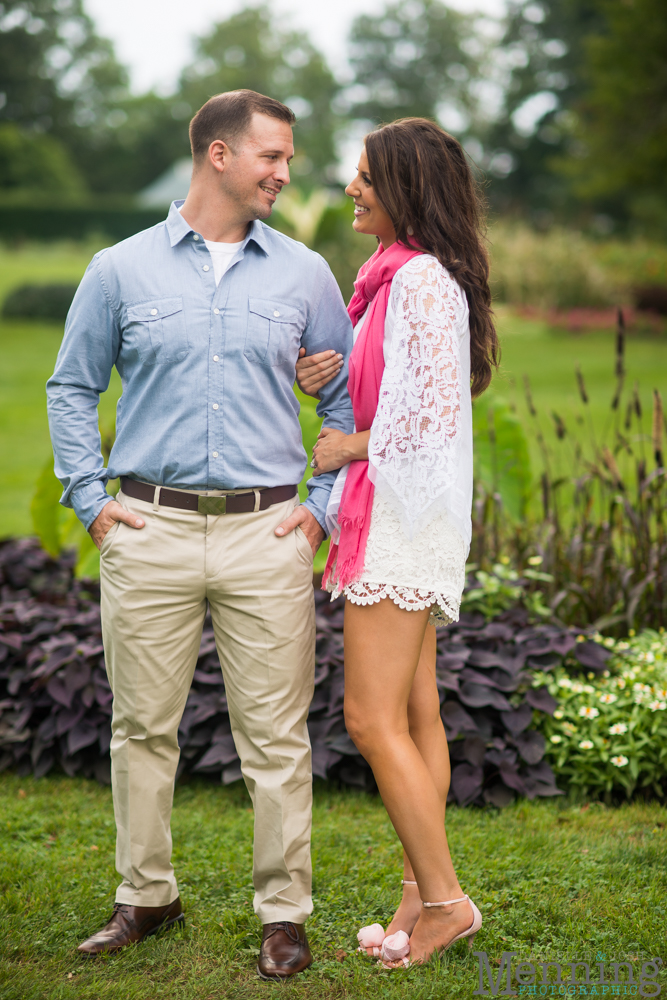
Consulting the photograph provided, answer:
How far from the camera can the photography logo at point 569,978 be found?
229 cm

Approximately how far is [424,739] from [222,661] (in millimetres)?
586

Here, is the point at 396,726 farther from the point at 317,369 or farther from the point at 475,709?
the point at 475,709

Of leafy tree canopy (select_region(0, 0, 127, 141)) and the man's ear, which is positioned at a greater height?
leafy tree canopy (select_region(0, 0, 127, 141))

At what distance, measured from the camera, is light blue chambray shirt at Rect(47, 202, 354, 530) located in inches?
94.0

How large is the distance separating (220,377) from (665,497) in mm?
2567

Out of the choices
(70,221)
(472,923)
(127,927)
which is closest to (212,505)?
(127,927)

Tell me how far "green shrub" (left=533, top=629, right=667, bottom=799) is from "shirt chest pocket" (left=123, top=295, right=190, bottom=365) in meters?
1.88

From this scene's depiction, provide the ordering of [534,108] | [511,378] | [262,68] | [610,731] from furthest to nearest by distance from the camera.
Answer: [262,68]
[534,108]
[511,378]
[610,731]

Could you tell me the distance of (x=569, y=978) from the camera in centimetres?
235

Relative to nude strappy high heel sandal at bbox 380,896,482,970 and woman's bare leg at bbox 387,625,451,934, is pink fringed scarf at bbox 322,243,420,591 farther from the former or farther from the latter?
nude strappy high heel sandal at bbox 380,896,482,970

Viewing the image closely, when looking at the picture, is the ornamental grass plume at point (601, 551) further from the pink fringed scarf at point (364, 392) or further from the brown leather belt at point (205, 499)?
the brown leather belt at point (205, 499)

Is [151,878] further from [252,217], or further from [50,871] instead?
[252,217]

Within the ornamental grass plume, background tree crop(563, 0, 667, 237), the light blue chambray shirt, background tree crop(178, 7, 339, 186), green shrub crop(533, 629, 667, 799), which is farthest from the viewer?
background tree crop(178, 7, 339, 186)

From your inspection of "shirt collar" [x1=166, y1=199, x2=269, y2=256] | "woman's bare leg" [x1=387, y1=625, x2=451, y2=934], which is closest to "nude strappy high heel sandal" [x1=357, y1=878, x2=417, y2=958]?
"woman's bare leg" [x1=387, y1=625, x2=451, y2=934]
